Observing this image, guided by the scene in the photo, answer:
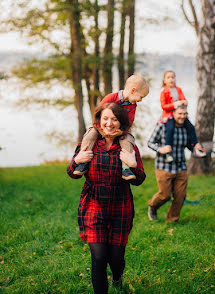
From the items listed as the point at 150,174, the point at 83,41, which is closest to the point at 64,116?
the point at 83,41

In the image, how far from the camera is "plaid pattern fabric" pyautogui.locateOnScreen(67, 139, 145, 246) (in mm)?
3141

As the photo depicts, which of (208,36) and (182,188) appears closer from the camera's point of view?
(182,188)

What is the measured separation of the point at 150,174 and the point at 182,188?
5460 millimetres

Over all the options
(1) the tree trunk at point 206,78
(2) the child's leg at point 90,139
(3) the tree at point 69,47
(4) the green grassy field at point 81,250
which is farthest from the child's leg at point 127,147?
(3) the tree at point 69,47

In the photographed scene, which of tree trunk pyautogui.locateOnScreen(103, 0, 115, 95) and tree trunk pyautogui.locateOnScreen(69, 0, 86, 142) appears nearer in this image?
tree trunk pyautogui.locateOnScreen(69, 0, 86, 142)

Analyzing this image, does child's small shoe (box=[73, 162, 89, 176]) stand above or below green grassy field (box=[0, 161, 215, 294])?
above

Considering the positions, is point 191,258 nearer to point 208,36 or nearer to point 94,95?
point 208,36

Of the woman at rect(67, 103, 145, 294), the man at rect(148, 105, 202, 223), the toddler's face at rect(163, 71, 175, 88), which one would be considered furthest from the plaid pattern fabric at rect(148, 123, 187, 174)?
the woman at rect(67, 103, 145, 294)

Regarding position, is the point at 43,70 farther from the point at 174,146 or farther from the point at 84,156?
the point at 84,156

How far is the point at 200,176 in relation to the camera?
34.2 ft

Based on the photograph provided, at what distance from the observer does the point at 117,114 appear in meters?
3.13

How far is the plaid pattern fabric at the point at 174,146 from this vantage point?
17.9ft

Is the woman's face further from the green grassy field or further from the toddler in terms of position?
the green grassy field

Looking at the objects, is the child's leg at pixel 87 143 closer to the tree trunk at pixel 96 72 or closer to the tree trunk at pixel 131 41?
the tree trunk at pixel 96 72
